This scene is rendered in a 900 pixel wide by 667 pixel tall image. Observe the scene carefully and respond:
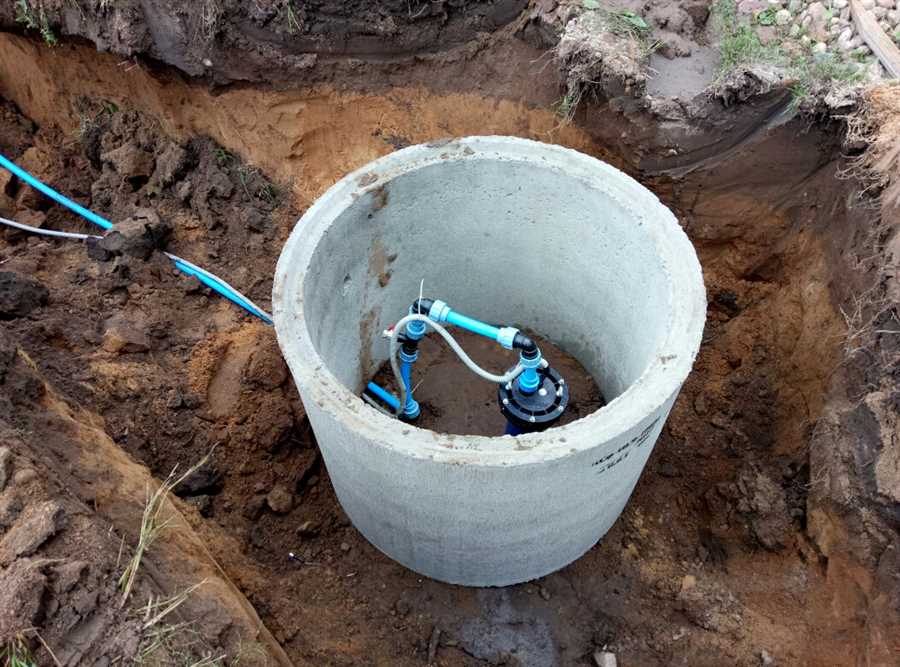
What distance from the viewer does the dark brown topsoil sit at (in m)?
3.94

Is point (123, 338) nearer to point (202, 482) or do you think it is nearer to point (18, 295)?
point (18, 295)

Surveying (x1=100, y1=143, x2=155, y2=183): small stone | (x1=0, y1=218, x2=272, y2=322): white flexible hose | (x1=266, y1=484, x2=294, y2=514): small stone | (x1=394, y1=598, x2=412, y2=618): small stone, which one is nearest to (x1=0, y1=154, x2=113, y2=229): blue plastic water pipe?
(x1=0, y1=218, x2=272, y2=322): white flexible hose

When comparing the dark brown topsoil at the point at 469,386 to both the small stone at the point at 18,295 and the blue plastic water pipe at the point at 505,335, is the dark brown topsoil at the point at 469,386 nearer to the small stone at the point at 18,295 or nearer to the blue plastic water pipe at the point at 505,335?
the blue plastic water pipe at the point at 505,335

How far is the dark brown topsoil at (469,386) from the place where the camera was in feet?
12.9

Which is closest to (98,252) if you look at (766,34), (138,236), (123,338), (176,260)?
(138,236)

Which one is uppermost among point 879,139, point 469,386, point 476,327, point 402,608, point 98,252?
point 879,139

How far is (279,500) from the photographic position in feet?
11.0

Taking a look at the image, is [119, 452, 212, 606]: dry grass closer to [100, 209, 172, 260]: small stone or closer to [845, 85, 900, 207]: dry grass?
[100, 209, 172, 260]: small stone

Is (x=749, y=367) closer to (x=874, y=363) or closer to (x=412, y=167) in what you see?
(x=874, y=363)

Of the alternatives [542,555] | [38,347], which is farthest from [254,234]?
[542,555]

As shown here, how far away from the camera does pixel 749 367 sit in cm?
381

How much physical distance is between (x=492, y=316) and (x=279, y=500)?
63.7 inches

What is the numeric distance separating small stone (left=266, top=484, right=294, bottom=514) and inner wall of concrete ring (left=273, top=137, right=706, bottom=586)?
0.35 m

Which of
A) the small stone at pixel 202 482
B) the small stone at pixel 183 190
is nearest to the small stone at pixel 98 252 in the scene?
the small stone at pixel 183 190
